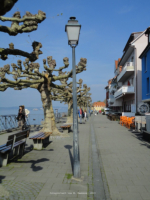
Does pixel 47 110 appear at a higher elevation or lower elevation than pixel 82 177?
higher

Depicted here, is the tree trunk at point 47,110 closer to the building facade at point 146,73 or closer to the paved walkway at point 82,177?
the paved walkway at point 82,177

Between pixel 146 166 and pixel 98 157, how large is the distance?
74.3 inches

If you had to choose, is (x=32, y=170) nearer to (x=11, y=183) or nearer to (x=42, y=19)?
(x=11, y=183)

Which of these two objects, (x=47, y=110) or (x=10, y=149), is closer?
(x=10, y=149)

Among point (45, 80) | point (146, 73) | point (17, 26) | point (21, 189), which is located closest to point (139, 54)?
point (146, 73)

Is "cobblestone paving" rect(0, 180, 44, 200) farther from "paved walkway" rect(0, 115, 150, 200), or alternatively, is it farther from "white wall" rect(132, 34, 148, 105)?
"white wall" rect(132, 34, 148, 105)

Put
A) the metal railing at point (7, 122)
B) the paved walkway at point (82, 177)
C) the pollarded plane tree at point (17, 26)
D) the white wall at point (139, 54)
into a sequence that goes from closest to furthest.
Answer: the pollarded plane tree at point (17, 26), the paved walkway at point (82, 177), the metal railing at point (7, 122), the white wall at point (139, 54)

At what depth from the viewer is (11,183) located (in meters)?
5.05

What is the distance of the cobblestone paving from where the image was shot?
→ 14.0 ft

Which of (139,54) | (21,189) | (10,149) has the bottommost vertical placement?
(21,189)

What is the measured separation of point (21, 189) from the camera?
184 inches

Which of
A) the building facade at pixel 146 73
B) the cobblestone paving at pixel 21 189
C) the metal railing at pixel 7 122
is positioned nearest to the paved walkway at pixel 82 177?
the cobblestone paving at pixel 21 189

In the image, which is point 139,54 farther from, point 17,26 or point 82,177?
point 82,177

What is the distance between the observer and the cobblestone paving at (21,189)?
4269 millimetres
